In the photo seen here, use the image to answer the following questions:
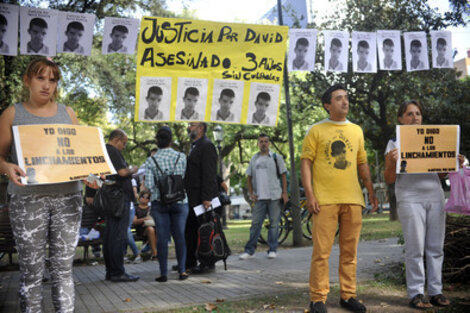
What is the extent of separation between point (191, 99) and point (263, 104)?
973mm

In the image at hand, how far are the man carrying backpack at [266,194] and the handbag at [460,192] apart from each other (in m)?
3.80

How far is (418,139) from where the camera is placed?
427 cm

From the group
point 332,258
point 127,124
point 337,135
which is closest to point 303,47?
point 337,135

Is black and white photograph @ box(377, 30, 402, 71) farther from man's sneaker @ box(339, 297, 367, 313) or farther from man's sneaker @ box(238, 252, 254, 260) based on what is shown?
man's sneaker @ box(339, 297, 367, 313)

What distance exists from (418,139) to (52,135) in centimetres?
340

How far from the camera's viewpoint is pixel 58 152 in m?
3.19

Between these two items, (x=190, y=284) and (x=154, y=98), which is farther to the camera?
(x=190, y=284)

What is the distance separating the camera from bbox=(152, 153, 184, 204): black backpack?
5963 mm

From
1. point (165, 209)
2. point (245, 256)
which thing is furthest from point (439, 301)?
point (245, 256)

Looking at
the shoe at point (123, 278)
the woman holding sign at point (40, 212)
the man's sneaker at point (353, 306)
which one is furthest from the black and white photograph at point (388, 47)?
the woman holding sign at point (40, 212)

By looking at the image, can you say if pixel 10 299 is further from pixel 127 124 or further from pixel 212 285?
pixel 127 124

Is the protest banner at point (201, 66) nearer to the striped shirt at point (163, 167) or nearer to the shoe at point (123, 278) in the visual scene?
the striped shirt at point (163, 167)

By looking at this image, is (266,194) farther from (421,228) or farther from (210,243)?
(421,228)

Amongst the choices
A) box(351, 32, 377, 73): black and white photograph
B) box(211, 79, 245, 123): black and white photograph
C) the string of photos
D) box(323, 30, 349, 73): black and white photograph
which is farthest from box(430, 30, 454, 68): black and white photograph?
box(211, 79, 245, 123): black and white photograph
